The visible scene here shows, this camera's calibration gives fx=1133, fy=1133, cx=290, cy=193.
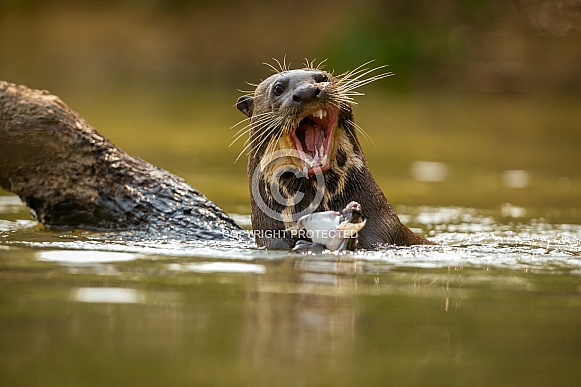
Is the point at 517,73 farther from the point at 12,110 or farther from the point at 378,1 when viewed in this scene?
the point at 12,110

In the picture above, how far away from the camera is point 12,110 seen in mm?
6902

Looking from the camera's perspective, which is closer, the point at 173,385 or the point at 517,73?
the point at 173,385

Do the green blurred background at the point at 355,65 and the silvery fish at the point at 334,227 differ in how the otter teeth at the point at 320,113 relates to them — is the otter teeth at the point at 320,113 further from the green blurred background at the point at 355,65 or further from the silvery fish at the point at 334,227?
the green blurred background at the point at 355,65

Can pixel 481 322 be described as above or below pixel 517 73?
below

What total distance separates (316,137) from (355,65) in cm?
1594

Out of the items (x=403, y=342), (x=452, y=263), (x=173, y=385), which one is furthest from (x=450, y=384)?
(x=452, y=263)

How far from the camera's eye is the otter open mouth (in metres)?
5.80

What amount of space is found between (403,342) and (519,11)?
21.0 metres

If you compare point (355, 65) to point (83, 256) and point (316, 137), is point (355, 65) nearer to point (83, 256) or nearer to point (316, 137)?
point (316, 137)

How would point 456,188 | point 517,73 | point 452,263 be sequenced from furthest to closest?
point 517,73
point 456,188
point 452,263

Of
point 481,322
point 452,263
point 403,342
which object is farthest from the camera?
point 452,263

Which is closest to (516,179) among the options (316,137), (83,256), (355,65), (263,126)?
(316,137)

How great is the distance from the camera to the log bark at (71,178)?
688cm

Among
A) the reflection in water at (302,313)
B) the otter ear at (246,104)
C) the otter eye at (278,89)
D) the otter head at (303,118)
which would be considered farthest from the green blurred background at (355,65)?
the reflection in water at (302,313)
